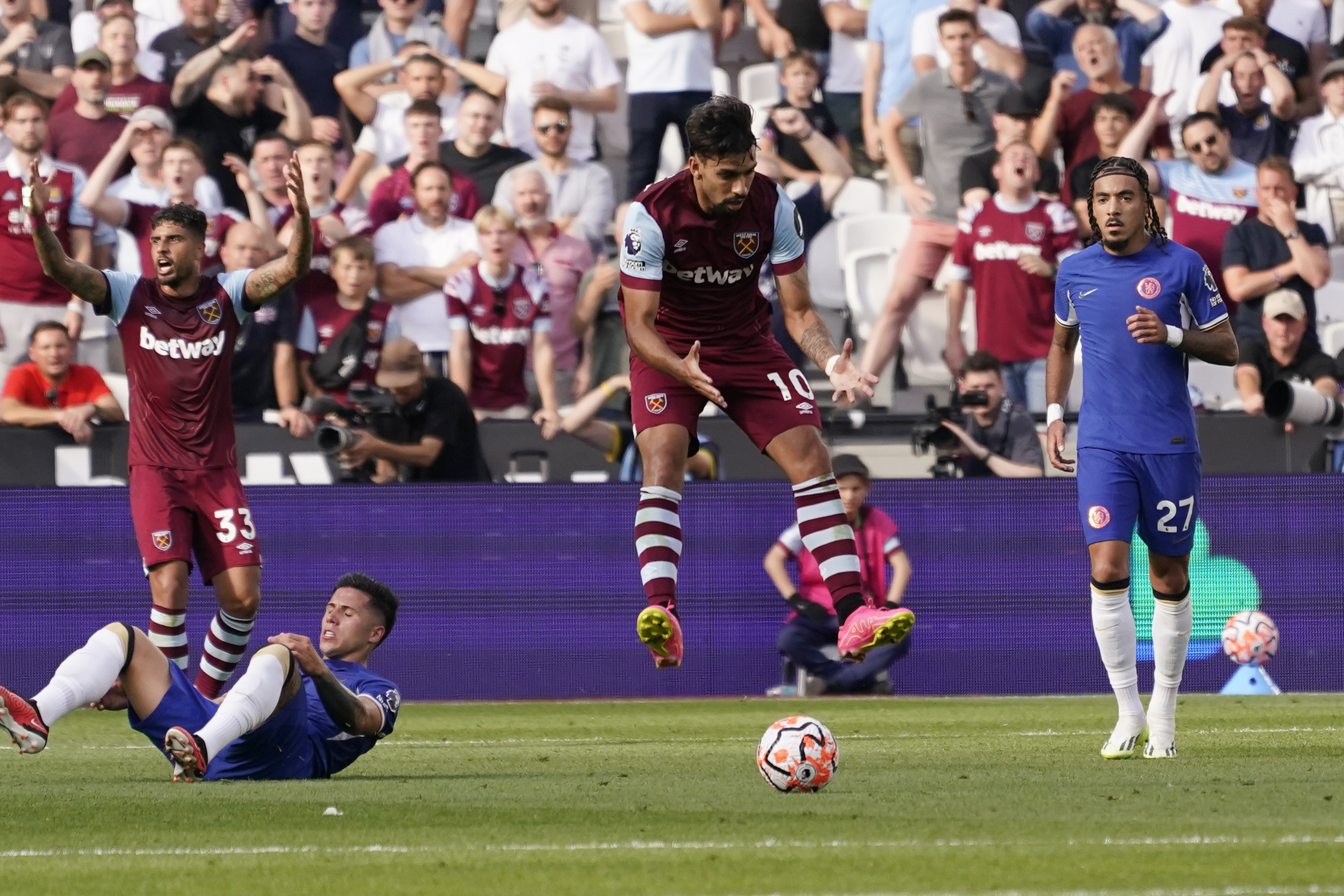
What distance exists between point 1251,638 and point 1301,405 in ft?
5.72

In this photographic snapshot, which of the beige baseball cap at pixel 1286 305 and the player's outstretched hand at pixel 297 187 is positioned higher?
the player's outstretched hand at pixel 297 187

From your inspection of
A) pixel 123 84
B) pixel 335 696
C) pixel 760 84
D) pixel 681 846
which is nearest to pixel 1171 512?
pixel 681 846

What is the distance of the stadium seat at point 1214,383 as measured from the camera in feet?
50.8

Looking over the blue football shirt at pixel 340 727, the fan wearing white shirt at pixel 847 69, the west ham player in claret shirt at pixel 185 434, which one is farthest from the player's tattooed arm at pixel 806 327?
the fan wearing white shirt at pixel 847 69

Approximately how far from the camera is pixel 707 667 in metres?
13.9

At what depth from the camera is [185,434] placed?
9.98 metres

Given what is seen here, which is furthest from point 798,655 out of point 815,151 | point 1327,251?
point 1327,251

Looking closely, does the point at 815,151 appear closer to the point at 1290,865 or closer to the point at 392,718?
the point at 392,718

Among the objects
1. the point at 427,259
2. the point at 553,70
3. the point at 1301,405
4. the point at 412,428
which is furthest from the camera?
the point at 553,70

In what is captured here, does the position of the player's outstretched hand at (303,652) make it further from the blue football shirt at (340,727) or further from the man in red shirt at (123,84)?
the man in red shirt at (123,84)

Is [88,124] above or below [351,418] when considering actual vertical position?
above

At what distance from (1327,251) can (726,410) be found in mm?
9148

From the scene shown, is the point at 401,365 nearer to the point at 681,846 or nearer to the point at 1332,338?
the point at 1332,338

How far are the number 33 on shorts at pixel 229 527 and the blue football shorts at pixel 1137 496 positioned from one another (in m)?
4.19
